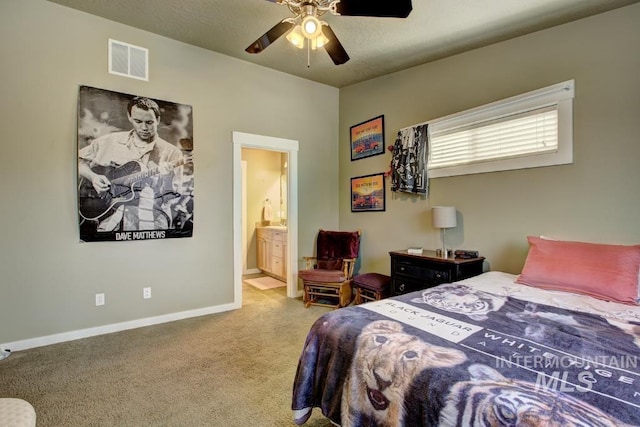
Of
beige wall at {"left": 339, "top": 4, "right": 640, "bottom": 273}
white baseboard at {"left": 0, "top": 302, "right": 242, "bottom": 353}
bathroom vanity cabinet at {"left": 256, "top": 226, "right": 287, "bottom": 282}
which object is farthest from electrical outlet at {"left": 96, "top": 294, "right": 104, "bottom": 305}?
beige wall at {"left": 339, "top": 4, "right": 640, "bottom": 273}

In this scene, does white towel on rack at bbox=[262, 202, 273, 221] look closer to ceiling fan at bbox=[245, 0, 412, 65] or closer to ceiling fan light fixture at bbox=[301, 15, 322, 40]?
ceiling fan at bbox=[245, 0, 412, 65]

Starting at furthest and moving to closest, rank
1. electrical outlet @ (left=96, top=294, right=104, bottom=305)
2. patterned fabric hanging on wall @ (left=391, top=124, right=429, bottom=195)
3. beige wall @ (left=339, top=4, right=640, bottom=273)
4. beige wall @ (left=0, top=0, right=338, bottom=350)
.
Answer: patterned fabric hanging on wall @ (left=391, top=124, right=429, bottom=195) < electrical outlet @ (left=96, top=294, right=104, bottom=305) < beige wall @ (left=0, top=0, right=338, bottom=350) < beige wall @ (left=339, top=4, right=640, bottom=273)

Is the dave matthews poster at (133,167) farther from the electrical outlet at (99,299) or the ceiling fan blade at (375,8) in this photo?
the ceiling fan blade at (375,8)

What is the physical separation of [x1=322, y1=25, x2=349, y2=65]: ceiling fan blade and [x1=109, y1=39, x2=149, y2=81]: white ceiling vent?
2055 mm

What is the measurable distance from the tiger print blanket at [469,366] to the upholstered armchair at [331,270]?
1983 millimetres

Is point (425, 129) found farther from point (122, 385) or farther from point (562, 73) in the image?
point (122, 385)

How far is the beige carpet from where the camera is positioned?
16.5 feet

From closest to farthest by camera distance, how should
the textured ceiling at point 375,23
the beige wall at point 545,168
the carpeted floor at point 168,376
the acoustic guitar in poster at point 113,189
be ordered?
the carpeted floor at point 168,376
the beige wall at point 545,168
the textured ceiling at point 375,23
the acoustic guitar in poster at point 113,189

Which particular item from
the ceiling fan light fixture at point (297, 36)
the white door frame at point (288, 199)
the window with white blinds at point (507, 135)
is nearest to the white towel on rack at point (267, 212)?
the white door frame at point (288, 199)

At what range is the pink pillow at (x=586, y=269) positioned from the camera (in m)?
1.96

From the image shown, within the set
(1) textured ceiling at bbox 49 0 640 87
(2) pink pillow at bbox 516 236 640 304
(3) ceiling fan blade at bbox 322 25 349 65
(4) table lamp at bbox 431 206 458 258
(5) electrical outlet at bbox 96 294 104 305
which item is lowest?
(5) electrical outlet at bbox 96 294 104 305

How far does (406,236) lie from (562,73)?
2.12 meters

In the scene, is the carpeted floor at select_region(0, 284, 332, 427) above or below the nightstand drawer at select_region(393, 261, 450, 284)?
below

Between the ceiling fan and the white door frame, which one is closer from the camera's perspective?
the ceiling fan
